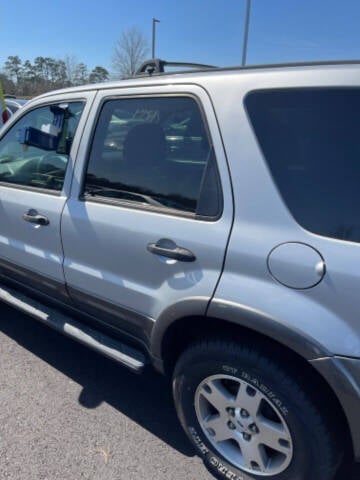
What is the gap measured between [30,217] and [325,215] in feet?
6.13

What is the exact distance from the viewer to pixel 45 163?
2791 millimetres

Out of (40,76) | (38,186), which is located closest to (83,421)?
(38,186)

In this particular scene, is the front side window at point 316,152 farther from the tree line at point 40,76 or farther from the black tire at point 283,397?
the tree line at point 40,76

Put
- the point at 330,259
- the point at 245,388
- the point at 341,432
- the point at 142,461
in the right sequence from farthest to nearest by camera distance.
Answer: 1. the point at 142,461
2. the point at 245,388
3. the point at 341,432
4. the point at 330,259

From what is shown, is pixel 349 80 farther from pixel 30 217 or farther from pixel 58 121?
pixel 30 217

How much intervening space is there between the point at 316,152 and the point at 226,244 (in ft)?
1.67

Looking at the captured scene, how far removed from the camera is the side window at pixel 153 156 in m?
1.96

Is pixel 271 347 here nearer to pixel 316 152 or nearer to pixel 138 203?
pixel 316 152

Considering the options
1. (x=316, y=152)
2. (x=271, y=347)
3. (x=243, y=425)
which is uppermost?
(x=316, y=152)

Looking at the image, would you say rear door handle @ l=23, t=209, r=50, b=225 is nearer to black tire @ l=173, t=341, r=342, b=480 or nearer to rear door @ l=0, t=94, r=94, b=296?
rear door @ l=0, t=94, r=94, b=296

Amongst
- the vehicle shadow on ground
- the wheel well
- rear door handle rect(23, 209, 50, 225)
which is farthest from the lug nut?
rear door handle rect(23, 209, 50, 225)

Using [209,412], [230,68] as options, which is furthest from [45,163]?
[209,412]

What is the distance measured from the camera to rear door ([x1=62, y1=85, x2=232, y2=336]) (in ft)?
6.17

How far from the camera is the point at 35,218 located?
267 cm
